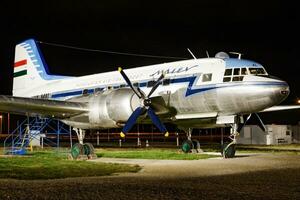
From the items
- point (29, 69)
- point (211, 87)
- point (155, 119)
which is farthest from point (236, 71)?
point (29, 69)

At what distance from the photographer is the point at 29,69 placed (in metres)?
30.7

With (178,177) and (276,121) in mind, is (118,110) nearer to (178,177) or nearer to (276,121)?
(178,177)

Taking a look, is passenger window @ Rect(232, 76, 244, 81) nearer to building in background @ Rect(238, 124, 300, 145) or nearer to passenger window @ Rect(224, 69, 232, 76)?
passenger window @ Rect(224, 69, 232, 76)

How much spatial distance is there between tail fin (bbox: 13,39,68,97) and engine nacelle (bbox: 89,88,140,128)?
9839 millimetres

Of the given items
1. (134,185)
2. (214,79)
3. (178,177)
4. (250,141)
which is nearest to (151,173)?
(178,177)

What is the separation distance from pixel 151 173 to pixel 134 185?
328 cm

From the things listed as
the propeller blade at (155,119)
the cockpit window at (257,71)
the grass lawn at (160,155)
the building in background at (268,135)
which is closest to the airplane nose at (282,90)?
the cockpit window at (257,71)

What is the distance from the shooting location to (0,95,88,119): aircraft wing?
2025 centimetres

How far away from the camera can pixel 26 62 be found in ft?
101

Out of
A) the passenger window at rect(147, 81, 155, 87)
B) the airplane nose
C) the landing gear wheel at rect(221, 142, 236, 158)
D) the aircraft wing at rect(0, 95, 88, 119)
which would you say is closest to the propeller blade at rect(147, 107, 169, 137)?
the passenger window at rect(147, 81, 155, 87)

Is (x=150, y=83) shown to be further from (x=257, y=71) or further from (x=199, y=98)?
(x=257, y=71)

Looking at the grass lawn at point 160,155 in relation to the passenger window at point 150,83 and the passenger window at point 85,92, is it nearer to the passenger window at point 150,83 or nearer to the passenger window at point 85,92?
the passenger window at point 85,92

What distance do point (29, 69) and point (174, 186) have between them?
2216cm

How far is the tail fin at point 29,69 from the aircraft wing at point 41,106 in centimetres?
837
